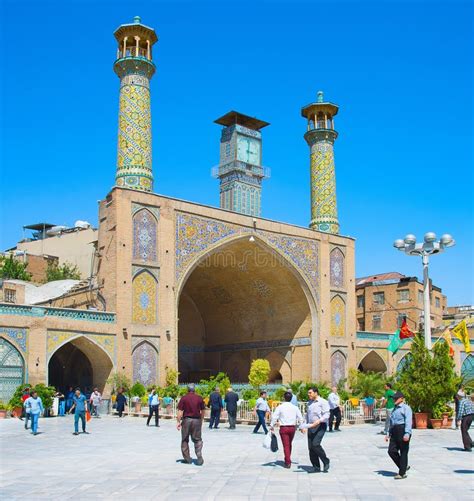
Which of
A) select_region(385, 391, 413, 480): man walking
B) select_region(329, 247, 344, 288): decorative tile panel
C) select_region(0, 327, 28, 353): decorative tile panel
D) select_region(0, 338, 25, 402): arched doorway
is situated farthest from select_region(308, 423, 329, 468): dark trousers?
select_region(329, 247, 344, 288): decorative tile panel

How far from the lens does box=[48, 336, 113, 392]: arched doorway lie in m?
24.3

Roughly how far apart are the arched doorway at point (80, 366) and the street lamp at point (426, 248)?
11.7m

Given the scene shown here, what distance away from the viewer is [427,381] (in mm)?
16312

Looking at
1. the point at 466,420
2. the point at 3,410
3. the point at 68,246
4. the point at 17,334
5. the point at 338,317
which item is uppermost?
the point at 68,246

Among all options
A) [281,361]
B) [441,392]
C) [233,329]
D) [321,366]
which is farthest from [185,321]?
[441,392]

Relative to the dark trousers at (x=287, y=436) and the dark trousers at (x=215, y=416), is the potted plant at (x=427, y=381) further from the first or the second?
the dark trousers at (x=287, y=436)

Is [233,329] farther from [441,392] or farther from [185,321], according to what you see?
[441,392]

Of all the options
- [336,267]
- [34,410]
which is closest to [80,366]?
[34,410]

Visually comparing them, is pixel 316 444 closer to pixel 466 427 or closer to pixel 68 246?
pixel 466 427

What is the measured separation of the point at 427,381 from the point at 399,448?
8474 millimetres

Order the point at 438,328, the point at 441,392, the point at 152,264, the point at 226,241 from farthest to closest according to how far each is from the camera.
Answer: the point at 438,328 → the point at 226,241 → the point at 152,264 → the point at 441,392

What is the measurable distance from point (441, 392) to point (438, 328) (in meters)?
26.9

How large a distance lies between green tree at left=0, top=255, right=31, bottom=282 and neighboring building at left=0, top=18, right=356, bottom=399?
349 centimetres

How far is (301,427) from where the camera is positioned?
8.70 metres
